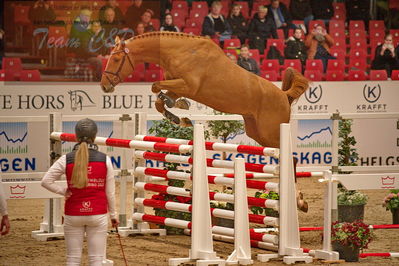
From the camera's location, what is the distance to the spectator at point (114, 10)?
1072 centimetres

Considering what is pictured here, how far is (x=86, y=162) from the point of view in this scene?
16.9 ft

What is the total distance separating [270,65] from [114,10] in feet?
12.5

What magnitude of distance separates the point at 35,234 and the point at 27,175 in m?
0.60

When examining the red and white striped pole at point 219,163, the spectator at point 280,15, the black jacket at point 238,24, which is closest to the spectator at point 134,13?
the black jacket at point 238,24

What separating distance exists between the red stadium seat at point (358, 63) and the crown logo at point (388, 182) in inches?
302

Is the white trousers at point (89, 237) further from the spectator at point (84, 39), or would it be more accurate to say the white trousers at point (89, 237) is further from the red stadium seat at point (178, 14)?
the red stadium seat at point (178, 14)

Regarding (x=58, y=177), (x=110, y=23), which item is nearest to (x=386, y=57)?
(x=110, y=23)

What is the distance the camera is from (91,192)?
525 cm

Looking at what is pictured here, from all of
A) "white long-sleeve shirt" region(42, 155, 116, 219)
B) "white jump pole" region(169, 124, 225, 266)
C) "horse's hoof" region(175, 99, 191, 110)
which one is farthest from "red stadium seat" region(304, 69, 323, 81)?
"white long-sleeve shirt" region(42, 155, 116, 219)

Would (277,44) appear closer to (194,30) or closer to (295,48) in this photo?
(295,48)

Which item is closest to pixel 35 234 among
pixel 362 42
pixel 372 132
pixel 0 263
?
pixel 0 263

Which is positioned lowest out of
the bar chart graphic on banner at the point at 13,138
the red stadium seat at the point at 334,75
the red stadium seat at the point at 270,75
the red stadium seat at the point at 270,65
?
the bar chart graphic on banner at the point at 13,138

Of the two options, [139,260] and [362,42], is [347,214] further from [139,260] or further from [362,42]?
[362,42]

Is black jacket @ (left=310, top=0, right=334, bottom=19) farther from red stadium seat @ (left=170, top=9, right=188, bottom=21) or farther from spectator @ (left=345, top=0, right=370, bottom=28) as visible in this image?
red stadium seat @ (left=170, top=9, right=188, bottom=21)
